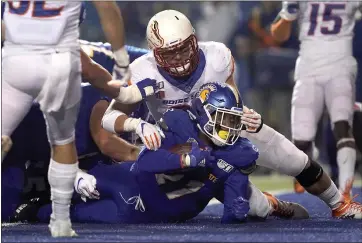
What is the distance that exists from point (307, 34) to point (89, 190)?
71.7 inches

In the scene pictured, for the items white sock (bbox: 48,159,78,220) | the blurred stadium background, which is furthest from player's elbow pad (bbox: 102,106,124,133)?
the blurred stadium background

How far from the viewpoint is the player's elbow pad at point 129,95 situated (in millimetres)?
3625

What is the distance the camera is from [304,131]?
516 cm

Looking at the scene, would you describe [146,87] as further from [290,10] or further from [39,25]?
[290,10]

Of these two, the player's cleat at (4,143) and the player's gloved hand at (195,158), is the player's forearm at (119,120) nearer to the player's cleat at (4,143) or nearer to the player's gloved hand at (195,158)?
the player's gloved hand at (195,158)

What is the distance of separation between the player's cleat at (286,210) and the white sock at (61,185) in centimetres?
111

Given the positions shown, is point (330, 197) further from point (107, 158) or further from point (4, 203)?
A: point (4, 203)

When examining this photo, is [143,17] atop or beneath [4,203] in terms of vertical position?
beneath

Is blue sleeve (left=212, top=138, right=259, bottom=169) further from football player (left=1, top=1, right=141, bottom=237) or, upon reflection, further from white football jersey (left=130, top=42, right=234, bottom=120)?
football player (left=1, top=1, right=141, bottom=237)

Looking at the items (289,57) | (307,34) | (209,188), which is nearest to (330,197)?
(209,188)

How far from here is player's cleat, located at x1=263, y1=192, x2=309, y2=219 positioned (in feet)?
13.6

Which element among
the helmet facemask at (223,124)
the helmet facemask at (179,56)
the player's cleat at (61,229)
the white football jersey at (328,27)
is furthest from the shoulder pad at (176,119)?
the white football jersey at (328,27)

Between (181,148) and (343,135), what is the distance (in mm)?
1502

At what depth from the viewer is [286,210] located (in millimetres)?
4180
